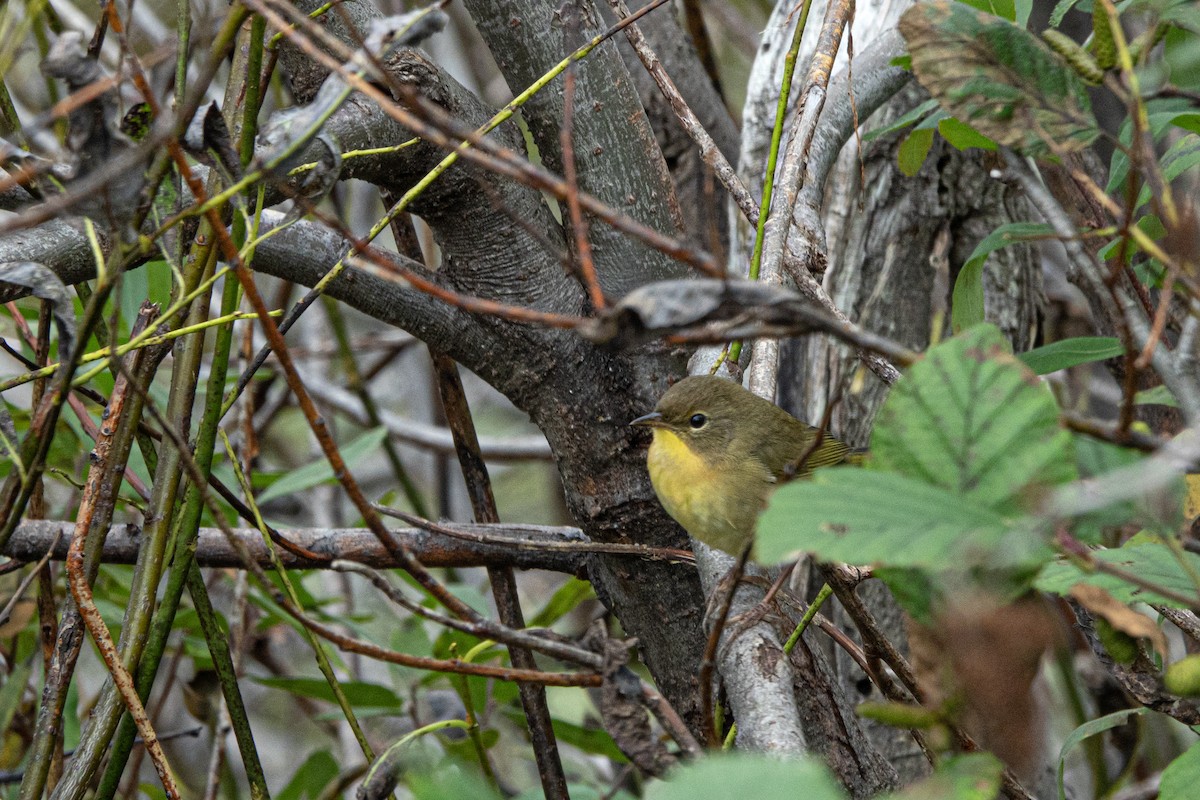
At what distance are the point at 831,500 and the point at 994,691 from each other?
0.18m

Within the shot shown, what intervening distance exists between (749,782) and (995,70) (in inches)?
30.2

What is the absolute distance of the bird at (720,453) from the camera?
6.95 feet

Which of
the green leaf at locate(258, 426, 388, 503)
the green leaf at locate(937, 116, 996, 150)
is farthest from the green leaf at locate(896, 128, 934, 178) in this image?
the green leaf at locate(258, 426, 388, 503)

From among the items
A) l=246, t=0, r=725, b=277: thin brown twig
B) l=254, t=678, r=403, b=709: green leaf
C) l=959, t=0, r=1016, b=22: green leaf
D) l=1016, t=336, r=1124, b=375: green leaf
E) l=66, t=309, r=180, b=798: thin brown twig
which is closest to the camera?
l=246, t=0, r=725, b=277: thin brown twig

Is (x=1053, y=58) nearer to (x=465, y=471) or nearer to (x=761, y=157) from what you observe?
(x=465, y=471)

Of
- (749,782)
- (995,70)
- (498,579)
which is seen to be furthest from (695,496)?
(749,782)

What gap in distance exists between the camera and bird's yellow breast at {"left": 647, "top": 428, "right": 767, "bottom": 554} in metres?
2.10

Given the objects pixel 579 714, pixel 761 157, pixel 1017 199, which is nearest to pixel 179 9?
pixel 761 157

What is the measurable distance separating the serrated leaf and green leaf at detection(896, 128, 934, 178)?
1213mm

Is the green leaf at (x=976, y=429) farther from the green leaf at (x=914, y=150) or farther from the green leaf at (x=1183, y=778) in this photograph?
the green leaf at (x=914, y=150)

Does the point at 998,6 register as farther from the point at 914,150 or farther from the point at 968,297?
the point at 968,297

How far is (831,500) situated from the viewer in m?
0.79

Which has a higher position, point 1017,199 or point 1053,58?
point 1017,199

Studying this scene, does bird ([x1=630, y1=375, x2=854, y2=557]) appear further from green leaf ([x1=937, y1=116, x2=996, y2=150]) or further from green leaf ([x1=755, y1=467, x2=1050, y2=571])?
green leaf ([x1=755, y1=467, x2=1050, y2=571])
